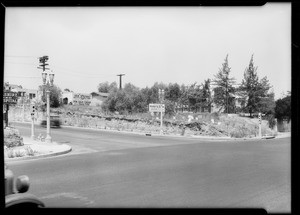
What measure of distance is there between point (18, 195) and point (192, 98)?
15751 mm

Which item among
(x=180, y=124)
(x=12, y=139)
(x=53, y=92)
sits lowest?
(x=180, y=124)

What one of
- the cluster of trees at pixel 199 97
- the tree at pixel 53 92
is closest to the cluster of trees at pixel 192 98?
the cluster of trees at pixel 199 97

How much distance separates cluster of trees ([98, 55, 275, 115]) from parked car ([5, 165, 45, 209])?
8656 mm

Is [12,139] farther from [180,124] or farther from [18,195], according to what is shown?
[180,124]

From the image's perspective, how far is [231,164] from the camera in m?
9.17

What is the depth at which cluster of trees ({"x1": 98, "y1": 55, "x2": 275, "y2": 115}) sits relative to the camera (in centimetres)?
1188

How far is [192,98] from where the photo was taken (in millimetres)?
17938

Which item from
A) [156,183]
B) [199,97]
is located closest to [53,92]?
[199,97]

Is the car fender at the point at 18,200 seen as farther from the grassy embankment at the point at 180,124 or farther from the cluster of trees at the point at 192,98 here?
the grassy embankment at the point at 180,124
